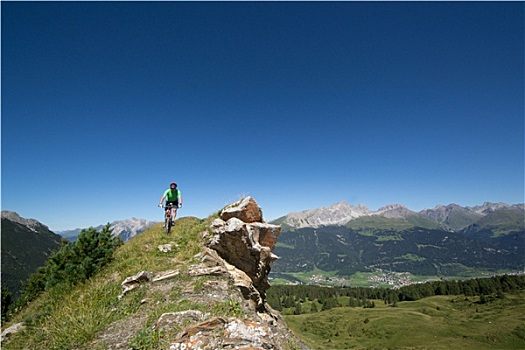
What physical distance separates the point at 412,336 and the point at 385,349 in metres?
19.5

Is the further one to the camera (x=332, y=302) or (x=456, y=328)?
(x=332, y=302)

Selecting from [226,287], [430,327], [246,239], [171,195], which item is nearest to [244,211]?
[246,239]

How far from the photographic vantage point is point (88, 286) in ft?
53.9

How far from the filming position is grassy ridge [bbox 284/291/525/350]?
7231cm

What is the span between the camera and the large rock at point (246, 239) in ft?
69.6

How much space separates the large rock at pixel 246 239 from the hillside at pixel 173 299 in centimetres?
8

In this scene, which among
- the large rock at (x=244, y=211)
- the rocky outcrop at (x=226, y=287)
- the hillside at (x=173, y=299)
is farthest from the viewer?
the large rock at (x=244, y=211)

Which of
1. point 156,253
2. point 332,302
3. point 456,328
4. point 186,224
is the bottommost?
point 332,302

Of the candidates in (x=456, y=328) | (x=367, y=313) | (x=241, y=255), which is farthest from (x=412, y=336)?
(x=241, y=255)

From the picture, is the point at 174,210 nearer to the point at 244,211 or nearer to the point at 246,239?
the point at 244,211

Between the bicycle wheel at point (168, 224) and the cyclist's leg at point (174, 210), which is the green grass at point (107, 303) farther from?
the cyclist's leg at point (174, 210)

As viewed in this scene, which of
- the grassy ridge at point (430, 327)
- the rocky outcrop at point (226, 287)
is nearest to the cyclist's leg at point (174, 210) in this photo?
the rocky outcrop at point (226, 287)

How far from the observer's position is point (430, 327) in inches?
3716

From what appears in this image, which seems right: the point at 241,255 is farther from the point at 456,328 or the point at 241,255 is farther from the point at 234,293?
the point at 456,328
